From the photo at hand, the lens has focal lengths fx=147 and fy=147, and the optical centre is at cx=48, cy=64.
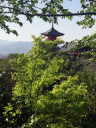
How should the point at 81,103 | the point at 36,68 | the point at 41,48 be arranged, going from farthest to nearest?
the point at 36,68
the point at 41,48
the point at 81,103

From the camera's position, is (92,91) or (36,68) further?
(92,91)

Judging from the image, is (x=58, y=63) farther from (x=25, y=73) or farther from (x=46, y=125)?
(x=46, y=125)

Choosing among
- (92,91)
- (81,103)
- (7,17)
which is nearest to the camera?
(7,17)

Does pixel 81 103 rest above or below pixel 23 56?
below

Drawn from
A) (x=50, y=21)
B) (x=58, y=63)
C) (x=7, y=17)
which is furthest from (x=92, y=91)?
(x=7, y=17)

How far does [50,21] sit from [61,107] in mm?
2658

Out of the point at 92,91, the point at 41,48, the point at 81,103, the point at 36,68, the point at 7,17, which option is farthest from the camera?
the point at 92,91

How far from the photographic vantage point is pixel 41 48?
16.9ft

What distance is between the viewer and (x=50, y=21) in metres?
4.35

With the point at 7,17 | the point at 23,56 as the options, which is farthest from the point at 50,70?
the point at 7,17

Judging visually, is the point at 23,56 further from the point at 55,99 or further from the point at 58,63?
the point at 55,99

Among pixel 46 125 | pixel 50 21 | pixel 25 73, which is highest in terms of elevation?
pixel 50 21

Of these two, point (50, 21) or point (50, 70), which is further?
point (50, 70)

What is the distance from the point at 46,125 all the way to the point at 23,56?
2775 mm
